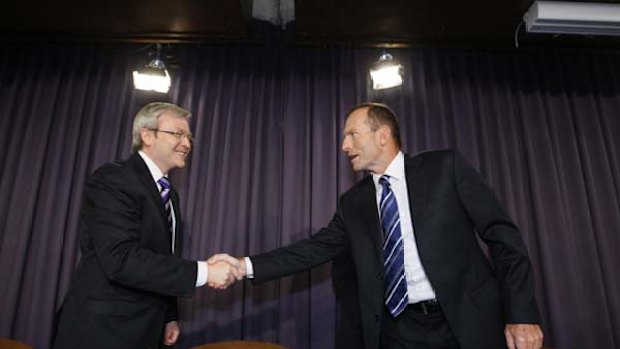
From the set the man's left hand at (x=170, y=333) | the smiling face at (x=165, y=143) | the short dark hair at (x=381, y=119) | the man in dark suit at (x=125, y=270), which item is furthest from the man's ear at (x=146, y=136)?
the short dark hair at (x=381, y=119)

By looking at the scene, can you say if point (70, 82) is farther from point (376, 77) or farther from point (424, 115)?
Result: point (424, 115)

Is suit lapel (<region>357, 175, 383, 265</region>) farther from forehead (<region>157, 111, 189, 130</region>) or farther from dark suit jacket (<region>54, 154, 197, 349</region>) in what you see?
forehead (<region>157, 111, 189, 130</region>)

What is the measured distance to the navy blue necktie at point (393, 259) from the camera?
1.91 metres

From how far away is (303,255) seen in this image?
2381mm

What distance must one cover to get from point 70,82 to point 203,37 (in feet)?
3.63

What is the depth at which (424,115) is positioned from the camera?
3188 mm

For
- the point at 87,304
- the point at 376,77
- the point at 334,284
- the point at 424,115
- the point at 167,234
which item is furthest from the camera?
the point at 424,115

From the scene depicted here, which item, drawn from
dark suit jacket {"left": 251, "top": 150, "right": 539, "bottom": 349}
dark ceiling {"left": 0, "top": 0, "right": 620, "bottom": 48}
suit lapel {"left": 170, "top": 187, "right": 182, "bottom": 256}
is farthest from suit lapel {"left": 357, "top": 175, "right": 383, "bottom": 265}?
dark ceiling {"left": 0, "top": 0, "right": 620, "bottom": 48}

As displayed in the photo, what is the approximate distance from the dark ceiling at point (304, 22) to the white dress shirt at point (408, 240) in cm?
126

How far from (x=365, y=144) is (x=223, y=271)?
101cm

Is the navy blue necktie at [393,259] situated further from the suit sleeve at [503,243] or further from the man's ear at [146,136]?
the man's ear at [146,136]

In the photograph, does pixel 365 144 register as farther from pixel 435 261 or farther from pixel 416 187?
pixel 435 261

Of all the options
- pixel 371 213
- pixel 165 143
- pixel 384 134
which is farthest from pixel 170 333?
pixel 384 134

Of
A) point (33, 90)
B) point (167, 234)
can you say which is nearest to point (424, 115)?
point (167, 234)
